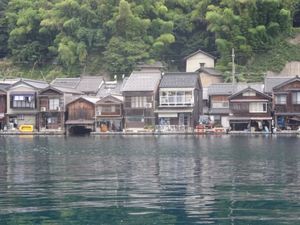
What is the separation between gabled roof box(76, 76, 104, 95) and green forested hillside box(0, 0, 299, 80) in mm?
3881

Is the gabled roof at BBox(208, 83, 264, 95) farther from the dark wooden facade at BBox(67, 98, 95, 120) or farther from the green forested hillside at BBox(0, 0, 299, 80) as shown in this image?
the dark wooden facade at BBox(67, 98, 95, 120)

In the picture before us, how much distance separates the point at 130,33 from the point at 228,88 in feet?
48.5

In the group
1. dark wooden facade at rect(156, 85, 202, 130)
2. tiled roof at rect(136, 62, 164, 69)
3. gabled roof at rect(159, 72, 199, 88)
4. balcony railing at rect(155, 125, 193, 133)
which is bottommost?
balcony railing at rect(155, 125, 193, 133)

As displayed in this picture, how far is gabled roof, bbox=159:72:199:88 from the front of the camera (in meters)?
56.8

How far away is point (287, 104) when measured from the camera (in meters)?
54.4

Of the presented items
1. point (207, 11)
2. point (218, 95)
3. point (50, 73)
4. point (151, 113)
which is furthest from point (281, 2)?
point (50, 73)

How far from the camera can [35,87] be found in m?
59.2

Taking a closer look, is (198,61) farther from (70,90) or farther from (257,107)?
(70,90)

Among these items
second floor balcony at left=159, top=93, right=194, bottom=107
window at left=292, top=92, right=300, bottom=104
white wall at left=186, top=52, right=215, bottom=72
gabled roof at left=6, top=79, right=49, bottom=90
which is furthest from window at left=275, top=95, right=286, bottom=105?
gabled roof at left=6, top=79, right=49, bottom=90

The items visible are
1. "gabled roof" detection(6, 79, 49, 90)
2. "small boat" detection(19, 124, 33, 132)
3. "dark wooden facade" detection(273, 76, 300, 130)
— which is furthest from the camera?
"gabled roof" detection(6, 79, 49, 90)

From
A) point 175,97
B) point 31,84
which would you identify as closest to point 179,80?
point 175,97

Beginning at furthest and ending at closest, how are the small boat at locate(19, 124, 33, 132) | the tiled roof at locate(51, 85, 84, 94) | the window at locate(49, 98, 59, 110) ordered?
the small boat at locate(19, 124, 33, 132) → the window at locate(49, 98, 59, 110) → the tiled roof at locate(51, 85, 84, 94)

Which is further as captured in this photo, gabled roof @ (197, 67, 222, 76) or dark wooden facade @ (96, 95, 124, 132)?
gabled roof @ (197, 67, 222, 76)

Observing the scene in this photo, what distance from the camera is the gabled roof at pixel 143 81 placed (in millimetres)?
57031
